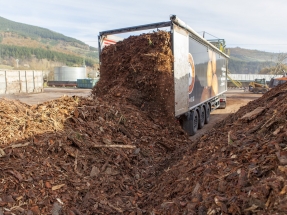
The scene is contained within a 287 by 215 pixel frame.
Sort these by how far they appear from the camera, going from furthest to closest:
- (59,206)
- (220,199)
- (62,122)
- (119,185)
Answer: (62,122) → (119,185) → (59,206) → (220,199)

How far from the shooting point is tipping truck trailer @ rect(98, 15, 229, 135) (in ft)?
27.4

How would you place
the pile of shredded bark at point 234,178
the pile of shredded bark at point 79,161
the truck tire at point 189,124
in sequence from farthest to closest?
1. the truck tire at point 189,124
2. the pile of shredded bark at point 79,161
3. the pile of shredded bark at point 234,178

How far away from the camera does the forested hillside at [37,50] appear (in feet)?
313

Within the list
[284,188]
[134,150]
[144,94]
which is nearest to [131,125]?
[134,150]

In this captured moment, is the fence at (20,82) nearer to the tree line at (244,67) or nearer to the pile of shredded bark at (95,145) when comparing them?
the pile of shredded bark at (95,145)

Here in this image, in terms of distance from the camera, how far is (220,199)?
2859 mm

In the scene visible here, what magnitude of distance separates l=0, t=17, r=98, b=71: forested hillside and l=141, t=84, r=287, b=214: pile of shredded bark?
237 feet

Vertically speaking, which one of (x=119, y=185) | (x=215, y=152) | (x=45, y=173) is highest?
(x=215, y=152)

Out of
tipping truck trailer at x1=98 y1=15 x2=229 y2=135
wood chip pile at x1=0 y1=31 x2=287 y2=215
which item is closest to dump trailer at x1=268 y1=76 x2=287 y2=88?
tipping truck trailer at x1=98 y1=15 x2=229 y2=135

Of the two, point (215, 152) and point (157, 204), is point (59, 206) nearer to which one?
point (157, 204)

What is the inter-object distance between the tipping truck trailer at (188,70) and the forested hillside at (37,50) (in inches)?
2543

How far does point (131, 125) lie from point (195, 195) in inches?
160

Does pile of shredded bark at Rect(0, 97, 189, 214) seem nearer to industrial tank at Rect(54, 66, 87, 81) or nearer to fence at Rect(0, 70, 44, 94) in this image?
fence at Rect(0, 70, 44, 94)

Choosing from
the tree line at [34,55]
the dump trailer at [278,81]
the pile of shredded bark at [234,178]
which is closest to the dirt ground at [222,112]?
the dump trailer at [278,81]
